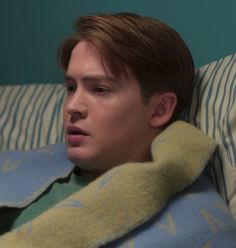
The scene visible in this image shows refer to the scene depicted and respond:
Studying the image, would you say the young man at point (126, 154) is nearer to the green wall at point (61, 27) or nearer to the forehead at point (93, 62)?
the forehead at point (93, 62)

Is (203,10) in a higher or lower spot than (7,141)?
higher

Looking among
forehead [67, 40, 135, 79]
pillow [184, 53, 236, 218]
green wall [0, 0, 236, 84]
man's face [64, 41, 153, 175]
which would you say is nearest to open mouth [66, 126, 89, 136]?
man's face [64, 41, 153, 175]

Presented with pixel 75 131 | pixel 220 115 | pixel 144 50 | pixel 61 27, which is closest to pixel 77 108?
pixel 75 131

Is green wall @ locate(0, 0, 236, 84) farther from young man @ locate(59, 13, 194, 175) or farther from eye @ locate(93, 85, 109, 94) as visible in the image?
eye @ locate(93, 85, 109, 94)

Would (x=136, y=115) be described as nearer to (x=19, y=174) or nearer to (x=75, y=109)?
(x=75, y=109)

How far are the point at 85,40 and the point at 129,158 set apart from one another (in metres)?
0.27

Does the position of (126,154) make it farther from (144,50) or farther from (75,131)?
(144,50)

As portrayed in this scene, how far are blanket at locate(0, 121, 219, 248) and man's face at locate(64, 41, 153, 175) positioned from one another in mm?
113

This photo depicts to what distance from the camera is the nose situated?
3.31 ft

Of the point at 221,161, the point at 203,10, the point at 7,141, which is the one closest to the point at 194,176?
the point at 221,161

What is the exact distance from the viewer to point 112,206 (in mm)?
853

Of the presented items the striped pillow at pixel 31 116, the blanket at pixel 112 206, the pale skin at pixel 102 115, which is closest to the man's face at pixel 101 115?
the pale skin at pixel 102 115

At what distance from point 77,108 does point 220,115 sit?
12.3 inches

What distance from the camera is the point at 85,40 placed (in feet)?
3.56
